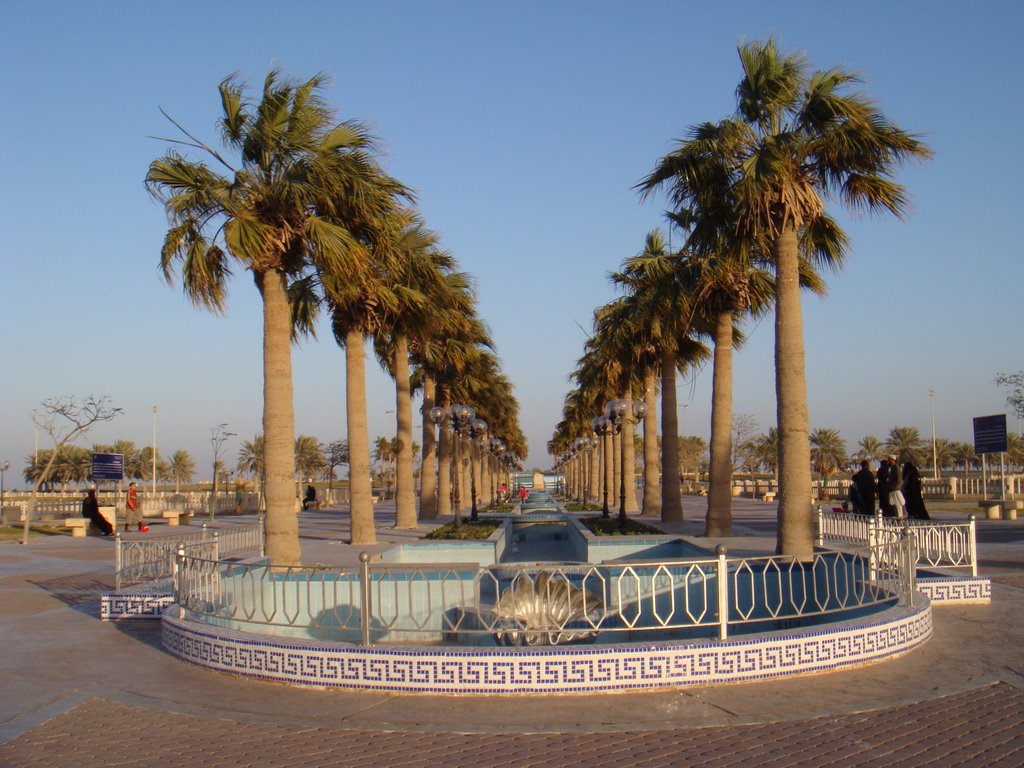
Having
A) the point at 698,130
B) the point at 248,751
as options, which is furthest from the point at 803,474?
the point at 248,751

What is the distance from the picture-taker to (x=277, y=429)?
13711mm

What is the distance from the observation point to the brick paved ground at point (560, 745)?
5719mm

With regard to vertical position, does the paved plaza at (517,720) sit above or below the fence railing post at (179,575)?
below

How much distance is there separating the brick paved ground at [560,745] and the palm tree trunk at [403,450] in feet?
59.0

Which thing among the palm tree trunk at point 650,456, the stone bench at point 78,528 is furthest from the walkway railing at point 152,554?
the palm tree trunk at point 650,456

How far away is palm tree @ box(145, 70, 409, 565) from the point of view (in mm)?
13586

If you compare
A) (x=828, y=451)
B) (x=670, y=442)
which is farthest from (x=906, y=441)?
(x=670, y=442)

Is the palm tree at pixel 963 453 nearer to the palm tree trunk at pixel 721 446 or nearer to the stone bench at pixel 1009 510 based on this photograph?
the stone bench at pixel 1009 510

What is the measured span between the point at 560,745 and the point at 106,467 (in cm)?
3576

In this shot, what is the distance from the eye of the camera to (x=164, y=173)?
13586mm

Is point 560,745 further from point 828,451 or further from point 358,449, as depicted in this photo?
point 828,451

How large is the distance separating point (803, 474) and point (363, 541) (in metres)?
9.60

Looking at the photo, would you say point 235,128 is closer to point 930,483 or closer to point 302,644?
point 302,644

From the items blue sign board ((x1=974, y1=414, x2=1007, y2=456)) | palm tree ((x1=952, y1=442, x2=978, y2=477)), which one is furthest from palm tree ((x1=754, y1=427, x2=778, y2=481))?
blue sign board ((x1=974, y1=414, x2=1007, y2=456))
